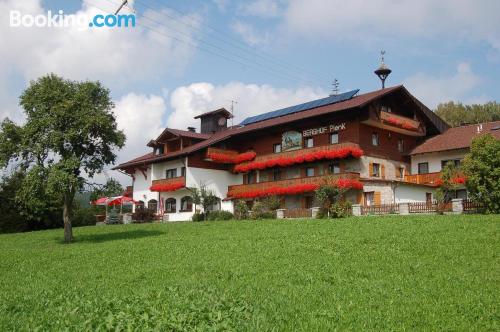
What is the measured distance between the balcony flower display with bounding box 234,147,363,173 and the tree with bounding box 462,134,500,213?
9943 millimetres

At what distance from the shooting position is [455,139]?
37.8m

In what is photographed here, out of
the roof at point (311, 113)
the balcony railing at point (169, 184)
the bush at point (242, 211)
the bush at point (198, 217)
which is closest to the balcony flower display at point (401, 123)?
the roof at point (311, 113)

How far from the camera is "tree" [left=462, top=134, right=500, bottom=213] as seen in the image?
2409 cm

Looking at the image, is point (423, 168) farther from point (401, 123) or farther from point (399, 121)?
point (399, 121)

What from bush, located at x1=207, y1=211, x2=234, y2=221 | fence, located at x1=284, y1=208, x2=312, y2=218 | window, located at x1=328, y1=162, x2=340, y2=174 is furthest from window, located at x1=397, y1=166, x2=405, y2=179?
bush, located at x1=207, y1=211, x2=234, y2=221

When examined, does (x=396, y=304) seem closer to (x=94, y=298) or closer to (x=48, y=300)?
(x=94, y=298)

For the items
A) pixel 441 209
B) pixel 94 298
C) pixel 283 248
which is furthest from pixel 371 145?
pixel 94 298

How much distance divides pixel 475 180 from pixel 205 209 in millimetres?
19921

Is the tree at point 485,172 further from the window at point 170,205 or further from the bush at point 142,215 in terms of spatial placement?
the window at point 170,205

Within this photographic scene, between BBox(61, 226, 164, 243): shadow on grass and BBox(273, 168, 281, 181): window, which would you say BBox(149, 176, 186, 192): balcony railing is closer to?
BBox(273, 168, 281, 181): window

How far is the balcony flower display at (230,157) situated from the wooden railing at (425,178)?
43.3ft

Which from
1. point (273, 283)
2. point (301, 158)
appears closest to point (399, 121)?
point (301, 158)

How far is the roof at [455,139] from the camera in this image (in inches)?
1435

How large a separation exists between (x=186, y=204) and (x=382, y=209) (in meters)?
20.3
